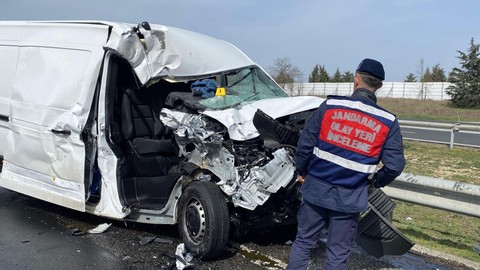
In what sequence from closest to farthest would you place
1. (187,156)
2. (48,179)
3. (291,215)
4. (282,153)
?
(282,153), (291,215), (187,156), (48,179)

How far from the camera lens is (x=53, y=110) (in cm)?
508

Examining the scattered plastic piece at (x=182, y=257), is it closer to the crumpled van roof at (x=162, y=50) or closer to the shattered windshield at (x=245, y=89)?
the shattered windshield at (x=245, y=89)

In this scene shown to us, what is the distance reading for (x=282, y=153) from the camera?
4008 millimetres

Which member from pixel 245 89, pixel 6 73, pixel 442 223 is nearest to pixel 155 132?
pixel 245 89

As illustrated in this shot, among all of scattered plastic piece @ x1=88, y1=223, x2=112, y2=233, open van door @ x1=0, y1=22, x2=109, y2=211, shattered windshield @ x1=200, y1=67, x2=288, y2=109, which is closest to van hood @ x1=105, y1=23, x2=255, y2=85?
shattered windshield @ x1=200, y1=67, x2=288, y2=109

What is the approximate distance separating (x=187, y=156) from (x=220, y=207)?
0.83 meters

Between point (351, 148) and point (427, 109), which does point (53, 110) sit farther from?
point (427, 109)

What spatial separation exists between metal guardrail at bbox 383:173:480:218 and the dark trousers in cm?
173

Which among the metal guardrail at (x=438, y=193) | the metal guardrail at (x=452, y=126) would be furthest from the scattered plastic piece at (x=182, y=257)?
the metal guardrail at (x=452, y=126)

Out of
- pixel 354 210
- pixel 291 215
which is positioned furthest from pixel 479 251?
pixel 354 210

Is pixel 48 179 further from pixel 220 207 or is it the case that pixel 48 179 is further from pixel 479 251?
pixel 479 251

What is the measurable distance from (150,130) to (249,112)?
1.25m

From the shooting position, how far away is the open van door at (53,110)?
15.9ft

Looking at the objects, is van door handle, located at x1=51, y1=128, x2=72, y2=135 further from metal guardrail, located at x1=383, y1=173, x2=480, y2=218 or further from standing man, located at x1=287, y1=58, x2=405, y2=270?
metal guardrail, located at x1=383, y1=173, x2=480, y2=218
